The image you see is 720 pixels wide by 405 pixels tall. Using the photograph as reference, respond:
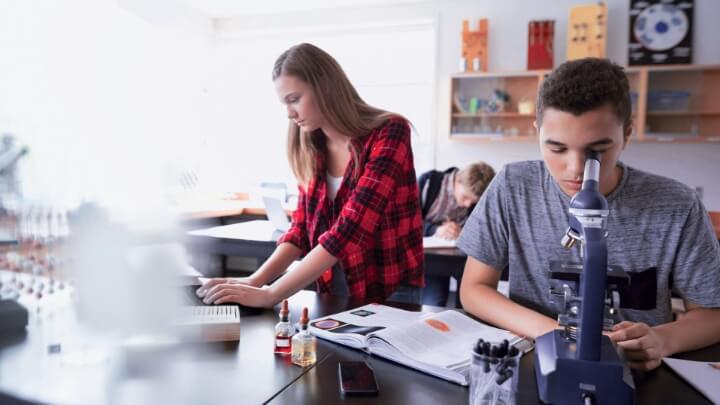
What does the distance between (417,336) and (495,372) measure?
0.92ft

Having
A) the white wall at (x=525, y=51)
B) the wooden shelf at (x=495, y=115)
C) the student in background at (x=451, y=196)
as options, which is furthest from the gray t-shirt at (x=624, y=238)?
the white wall at (x=525, y=51)

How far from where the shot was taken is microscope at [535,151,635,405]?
644 mm

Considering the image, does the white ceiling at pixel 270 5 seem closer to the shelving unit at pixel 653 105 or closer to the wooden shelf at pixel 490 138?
the shelving unit at pixel 653 105

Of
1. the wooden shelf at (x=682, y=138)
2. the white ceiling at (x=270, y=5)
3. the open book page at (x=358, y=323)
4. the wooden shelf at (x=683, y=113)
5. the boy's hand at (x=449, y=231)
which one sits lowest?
the boy's hand at (x=449, y=231)

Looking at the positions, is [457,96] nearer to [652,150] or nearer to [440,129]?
[440,129]

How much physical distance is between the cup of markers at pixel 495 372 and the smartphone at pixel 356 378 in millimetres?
150

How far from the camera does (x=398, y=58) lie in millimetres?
4680

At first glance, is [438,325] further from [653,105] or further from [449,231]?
[653,105]

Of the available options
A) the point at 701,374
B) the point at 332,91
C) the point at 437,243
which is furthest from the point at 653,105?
the point at 701,374

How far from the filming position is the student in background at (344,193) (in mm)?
1272

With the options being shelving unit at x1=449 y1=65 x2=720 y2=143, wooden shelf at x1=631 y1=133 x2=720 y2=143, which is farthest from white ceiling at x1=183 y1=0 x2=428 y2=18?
wooden shelf at x1=631 y1=133 x2=720 y2=143

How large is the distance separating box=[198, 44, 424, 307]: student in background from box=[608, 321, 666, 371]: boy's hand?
2.08 feet

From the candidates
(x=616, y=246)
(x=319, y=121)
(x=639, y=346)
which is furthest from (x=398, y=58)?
(x=639, y=346)

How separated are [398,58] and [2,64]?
4679 millimetres
